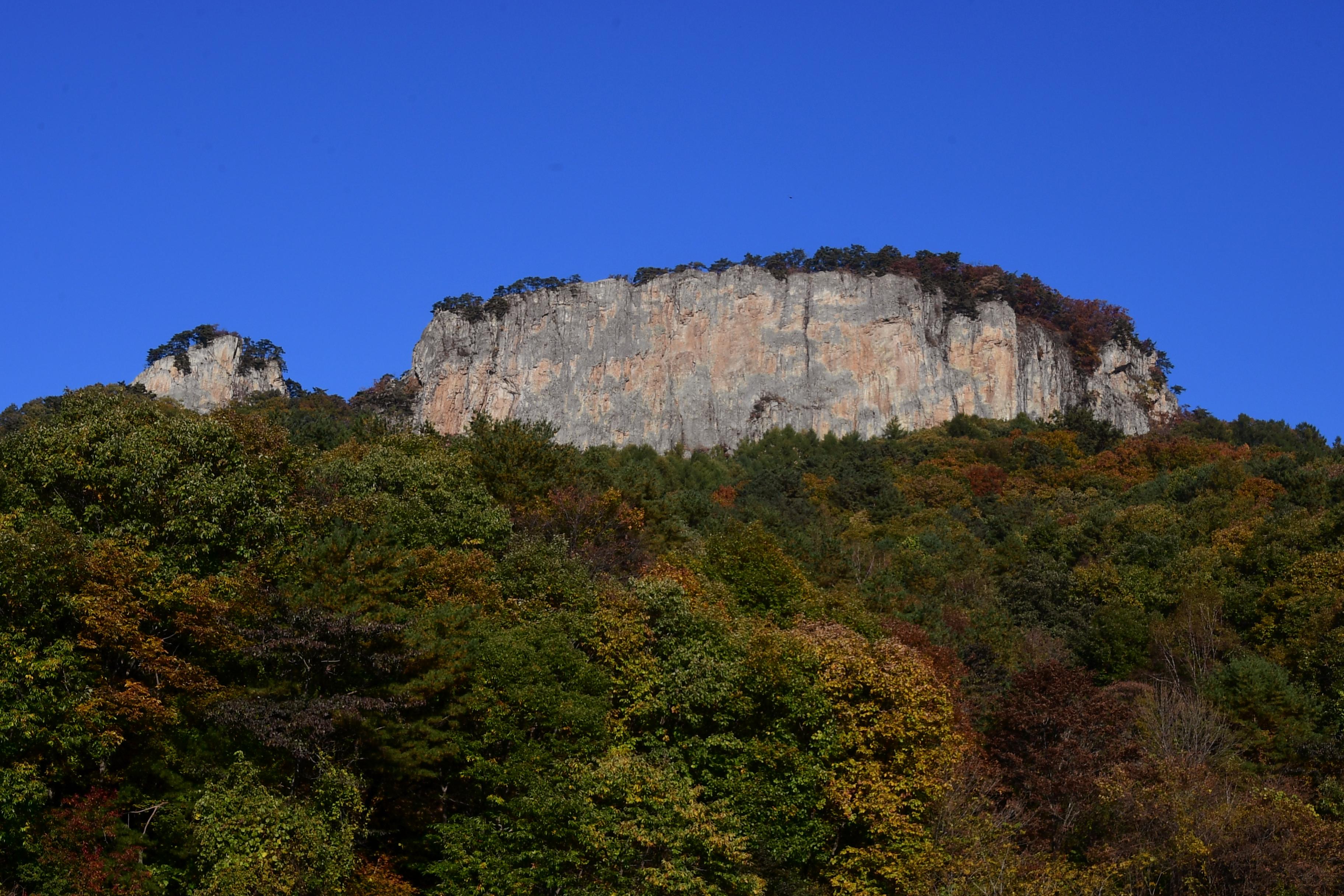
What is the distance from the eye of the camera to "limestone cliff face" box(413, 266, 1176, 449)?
104188 millimetres

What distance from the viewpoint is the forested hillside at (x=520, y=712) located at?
65.5ft

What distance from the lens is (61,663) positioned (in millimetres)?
19297

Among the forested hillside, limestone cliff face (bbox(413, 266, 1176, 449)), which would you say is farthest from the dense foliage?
the forested hillside

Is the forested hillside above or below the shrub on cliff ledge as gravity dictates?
Result: below

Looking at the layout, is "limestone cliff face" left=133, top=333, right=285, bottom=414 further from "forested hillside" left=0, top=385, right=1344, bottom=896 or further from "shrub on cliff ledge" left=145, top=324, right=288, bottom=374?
"forested hillside" left=0, top=385, right=1344, bottom=896

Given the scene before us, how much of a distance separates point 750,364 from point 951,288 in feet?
59.2

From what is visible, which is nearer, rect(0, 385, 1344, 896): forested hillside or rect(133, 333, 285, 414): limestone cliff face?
rect(0, 385, 1344, 896): forested hillside

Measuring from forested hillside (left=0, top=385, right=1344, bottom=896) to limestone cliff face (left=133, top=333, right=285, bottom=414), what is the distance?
70.0m

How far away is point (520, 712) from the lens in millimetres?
22750

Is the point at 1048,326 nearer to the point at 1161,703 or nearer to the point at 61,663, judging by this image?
the point at 1161,703

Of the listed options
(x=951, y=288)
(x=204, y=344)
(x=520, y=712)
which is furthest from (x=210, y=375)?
(x=520, y=712)

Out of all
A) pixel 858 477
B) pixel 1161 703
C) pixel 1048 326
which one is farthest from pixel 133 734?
pixel 1048 326

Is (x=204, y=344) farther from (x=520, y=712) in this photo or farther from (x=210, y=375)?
(x=520, y=712)

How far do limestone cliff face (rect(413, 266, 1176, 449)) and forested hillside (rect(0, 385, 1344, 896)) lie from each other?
210 ft
